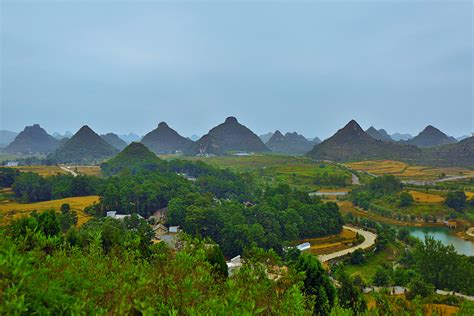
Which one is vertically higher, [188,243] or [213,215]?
[188,243]

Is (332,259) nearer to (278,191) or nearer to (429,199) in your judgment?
(278,191)

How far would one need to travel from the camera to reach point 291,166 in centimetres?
6562

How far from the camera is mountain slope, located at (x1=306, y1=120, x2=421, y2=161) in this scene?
273 ft

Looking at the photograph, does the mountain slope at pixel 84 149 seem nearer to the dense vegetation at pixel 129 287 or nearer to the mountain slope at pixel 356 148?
the mountain slope at pixel 356 148

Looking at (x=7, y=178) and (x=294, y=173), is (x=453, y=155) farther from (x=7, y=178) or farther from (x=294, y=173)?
(x=7, y=178)

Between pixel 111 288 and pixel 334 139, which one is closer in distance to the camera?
pixel 111 288

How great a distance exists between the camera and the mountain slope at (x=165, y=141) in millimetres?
111719

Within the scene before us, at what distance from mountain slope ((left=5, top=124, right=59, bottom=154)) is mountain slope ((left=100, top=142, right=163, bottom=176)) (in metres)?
64.4

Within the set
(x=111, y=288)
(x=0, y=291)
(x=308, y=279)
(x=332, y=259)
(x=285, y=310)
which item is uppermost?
(x=0, y=291)

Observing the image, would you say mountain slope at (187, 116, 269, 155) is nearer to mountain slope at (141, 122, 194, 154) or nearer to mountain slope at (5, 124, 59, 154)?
mountain slope at (141, 122, 194, 154)

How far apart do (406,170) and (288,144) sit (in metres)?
72.5

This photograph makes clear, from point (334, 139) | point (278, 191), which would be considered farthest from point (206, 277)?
point (334, 139)

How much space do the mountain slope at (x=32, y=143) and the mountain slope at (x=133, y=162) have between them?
64.4 metres

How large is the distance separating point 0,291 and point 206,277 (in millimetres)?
2815
